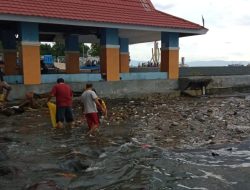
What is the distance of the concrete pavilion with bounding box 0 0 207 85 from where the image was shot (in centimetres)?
1847

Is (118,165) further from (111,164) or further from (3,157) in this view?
(3,157)

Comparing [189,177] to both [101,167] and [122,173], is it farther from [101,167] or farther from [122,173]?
[101,167]

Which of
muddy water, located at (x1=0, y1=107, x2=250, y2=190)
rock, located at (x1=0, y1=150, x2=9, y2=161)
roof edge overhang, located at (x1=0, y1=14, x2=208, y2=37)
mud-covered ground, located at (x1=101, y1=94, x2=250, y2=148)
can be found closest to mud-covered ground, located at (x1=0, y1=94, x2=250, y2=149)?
mud-covered ground, located at (x1=101, y1=94, x2=250, y2=148)

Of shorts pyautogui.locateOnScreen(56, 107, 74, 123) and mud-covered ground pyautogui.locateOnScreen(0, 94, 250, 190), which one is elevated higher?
shorts pyautogui.locateOnScreen(56, 107, 74, 123)

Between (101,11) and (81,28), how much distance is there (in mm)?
2262

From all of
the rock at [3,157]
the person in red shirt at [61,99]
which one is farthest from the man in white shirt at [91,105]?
the rock at [3,157]

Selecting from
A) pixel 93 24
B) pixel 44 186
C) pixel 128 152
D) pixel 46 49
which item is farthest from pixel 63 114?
pixel 46 49

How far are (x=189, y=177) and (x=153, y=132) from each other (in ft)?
15.1

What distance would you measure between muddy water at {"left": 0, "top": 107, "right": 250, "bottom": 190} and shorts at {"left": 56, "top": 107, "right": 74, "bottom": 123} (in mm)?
1006

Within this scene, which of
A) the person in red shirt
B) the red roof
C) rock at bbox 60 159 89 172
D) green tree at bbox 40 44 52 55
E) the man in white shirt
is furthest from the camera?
green tree at bbox 40 44 52 55

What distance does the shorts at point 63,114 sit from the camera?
12.8 meters

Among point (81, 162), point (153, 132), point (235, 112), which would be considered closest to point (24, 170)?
point (81, 162)

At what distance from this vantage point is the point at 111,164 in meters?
8.52

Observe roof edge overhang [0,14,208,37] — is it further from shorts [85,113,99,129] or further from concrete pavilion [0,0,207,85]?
shorts [85,113,99,129]
